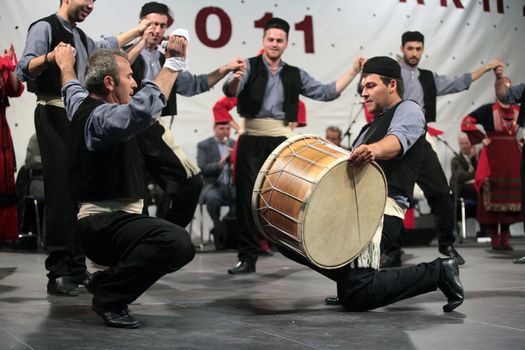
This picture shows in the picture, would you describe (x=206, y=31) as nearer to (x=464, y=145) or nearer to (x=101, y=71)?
(x=464, y=145)

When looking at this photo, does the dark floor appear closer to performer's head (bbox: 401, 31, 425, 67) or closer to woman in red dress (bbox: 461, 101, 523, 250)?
A: performer's head (bbox: 401, 31, 425, 67)

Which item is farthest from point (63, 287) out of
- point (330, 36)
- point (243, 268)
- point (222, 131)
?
point (330, 36)

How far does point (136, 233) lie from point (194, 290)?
1.30m

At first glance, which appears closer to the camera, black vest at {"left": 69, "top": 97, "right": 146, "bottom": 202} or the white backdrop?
black vest at {"left": 69, "top": 97, "right": 146, "bottom": 202}

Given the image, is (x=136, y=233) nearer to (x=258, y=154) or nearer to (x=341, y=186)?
(x=341, y=186)

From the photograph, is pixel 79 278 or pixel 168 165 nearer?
pixel 79 278

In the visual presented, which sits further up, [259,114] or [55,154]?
[259,114]

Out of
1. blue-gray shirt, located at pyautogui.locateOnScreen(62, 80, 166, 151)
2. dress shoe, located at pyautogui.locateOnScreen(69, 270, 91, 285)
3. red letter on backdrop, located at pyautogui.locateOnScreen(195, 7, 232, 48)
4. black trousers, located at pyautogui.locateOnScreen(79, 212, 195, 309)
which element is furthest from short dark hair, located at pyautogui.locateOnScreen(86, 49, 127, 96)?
→ red letter on backdrop, located at pyautogui.locateOnScreen(195, 7, 232, 48)

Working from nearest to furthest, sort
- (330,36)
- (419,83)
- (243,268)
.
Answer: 1. (243,268)
2. (419,83)
3. (330,36)

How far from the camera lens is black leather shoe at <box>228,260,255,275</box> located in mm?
5081

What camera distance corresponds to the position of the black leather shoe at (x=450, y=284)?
331cm

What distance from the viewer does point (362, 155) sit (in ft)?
10.5

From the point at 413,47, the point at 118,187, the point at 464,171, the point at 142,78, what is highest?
the point at 413,47

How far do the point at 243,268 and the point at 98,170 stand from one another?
2273 mm
